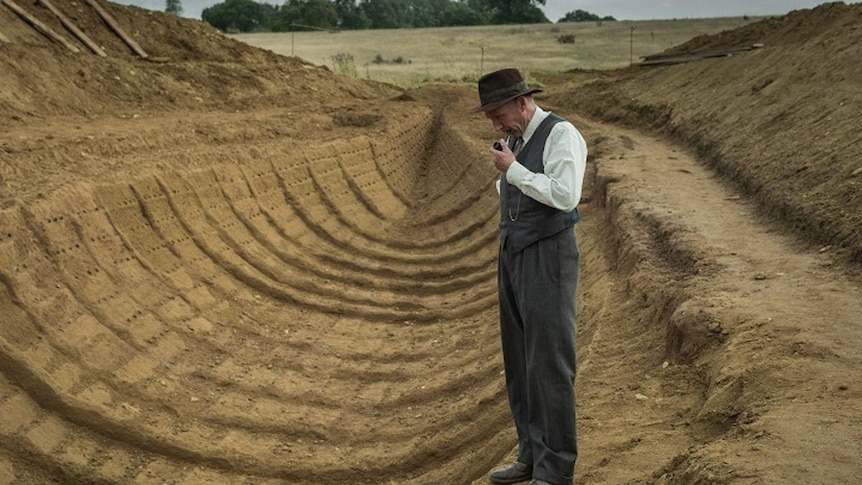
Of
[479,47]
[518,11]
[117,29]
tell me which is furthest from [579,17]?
[117,29]

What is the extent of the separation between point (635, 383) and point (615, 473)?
118 cm

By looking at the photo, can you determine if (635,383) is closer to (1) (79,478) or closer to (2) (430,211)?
(1) (79,478)

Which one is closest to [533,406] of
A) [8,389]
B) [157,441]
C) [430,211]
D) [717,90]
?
[157,441]

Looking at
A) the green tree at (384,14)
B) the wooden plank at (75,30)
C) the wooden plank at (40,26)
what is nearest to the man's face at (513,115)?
the wooden plank at (40,26)

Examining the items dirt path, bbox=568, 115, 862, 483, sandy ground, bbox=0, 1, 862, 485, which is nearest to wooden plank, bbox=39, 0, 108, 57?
sandy ground, bbox=0, 1, 862, 485

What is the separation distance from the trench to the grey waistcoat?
116 cm

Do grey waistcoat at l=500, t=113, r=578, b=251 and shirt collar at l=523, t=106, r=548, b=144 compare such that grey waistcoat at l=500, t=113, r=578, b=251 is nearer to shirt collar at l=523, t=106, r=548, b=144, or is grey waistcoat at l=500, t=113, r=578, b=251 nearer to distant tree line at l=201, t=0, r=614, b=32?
shirt collar at l=523, t=106, r=548, b=144

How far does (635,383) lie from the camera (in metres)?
5.69

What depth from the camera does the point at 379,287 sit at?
34.1 feet

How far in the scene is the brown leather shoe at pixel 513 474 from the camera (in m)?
4.84

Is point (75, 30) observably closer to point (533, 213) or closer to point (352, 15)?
point (533, 213)

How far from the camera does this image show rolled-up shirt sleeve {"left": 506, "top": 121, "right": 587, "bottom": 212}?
167 inches

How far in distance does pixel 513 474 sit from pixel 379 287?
563cm

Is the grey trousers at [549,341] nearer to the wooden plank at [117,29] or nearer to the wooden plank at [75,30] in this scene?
the wooden plank at [75,30]
